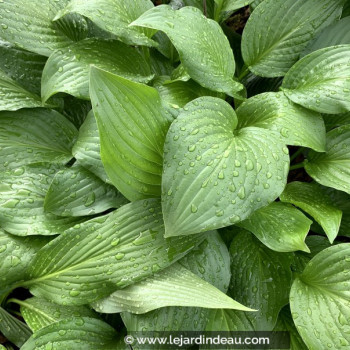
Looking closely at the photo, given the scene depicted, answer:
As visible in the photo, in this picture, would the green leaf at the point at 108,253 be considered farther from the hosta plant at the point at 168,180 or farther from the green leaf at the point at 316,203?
the green leaf at the point at 316,203

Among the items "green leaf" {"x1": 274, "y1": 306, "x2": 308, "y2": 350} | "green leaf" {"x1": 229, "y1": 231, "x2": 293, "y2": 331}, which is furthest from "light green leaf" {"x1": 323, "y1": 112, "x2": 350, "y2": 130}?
"green leaf" {"x1": 274, "y1": 306, "x2": 308, "y2": 350}

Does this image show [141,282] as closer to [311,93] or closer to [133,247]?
[133,247]

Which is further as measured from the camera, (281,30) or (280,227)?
(281,30)

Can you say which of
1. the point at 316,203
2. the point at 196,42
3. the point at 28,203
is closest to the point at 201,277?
the point at 316,203

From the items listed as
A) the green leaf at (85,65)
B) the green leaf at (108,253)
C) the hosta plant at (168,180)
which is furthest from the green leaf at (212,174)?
the green leaf at (85,65)

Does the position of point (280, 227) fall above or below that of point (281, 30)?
below

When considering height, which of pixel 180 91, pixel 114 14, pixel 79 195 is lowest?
pixel 79 195

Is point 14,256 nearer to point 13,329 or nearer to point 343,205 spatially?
point 13,329
